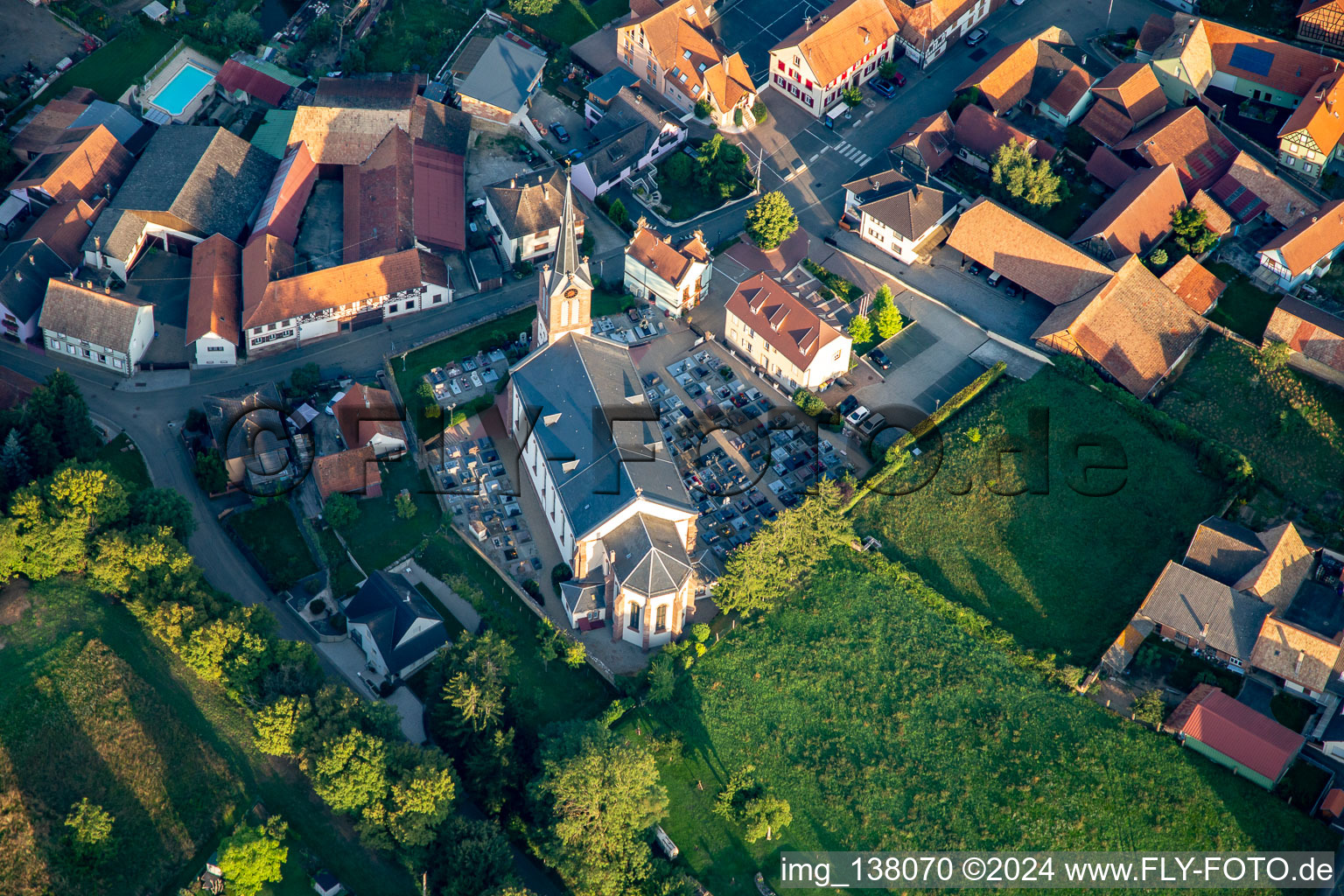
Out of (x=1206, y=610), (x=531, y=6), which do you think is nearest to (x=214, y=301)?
(x=531, y=6)

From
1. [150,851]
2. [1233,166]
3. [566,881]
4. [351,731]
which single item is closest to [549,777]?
[566,881]

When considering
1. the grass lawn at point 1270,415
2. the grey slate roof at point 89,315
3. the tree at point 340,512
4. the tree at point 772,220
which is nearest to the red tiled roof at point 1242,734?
the grass lawn at point 1270,415

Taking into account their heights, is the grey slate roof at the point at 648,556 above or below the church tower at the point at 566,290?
below

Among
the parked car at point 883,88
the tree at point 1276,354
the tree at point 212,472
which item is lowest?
the tree at point 212,472

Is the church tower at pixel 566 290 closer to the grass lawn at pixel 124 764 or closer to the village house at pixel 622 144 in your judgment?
the village house at pixel 622 144

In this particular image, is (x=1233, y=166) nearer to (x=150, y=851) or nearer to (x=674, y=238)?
(x=674, y=238)

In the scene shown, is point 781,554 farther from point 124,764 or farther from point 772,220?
point 124,764

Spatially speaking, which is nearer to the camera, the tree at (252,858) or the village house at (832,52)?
the tree at (252,858)
